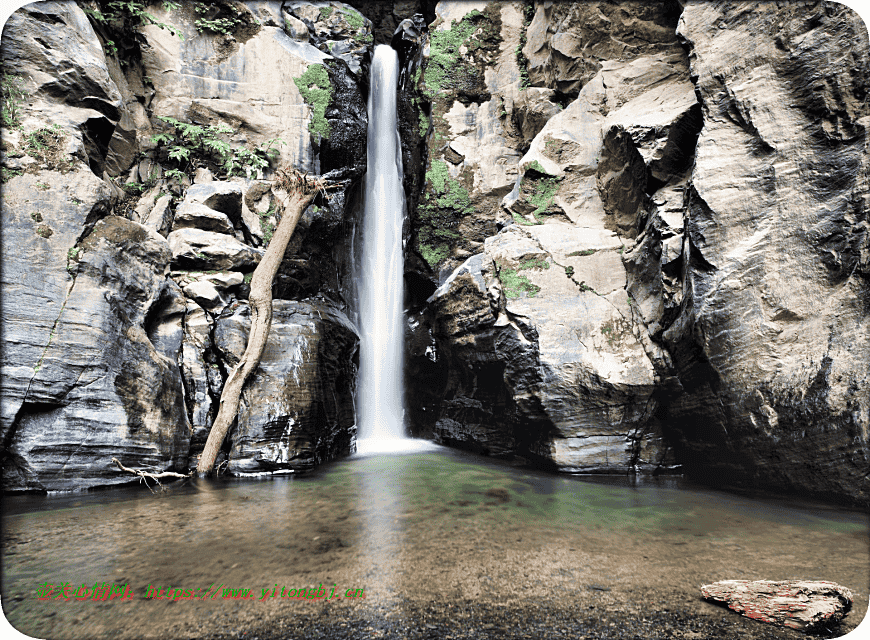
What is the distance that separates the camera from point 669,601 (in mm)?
2314

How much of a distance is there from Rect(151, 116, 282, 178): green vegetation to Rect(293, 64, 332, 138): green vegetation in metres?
1.25

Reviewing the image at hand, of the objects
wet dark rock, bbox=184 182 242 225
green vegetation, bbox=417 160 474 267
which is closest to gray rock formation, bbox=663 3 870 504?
green vegetation, bbox=417 160 474 267

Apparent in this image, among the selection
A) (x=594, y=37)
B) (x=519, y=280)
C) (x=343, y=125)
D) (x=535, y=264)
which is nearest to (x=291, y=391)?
(x=519, y=280)

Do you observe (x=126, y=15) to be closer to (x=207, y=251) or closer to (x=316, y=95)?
(x=316, y=95)

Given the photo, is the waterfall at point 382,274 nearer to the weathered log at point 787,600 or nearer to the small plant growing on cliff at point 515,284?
the small plant growing on cliff at point 515,284

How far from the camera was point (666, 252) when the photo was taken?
6.14m

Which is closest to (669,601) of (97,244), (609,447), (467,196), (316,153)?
(609,447)

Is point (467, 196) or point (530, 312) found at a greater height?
point (467, 196)

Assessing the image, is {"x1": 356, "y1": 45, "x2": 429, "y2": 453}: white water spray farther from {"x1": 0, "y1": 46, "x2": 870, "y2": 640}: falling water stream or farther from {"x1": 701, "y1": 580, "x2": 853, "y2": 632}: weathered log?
{"x1": 701, "y1": 580, "x2": 853, "y2": 632}: weathered log

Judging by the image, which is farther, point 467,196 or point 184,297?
point 467,196

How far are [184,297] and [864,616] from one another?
843 centimetres

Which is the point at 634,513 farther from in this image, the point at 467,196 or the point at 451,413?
the point at 467,196

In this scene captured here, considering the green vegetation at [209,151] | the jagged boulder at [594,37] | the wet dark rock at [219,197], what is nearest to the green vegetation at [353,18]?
the green vegetation at [209,151]

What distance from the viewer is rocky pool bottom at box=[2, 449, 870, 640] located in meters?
2.11
